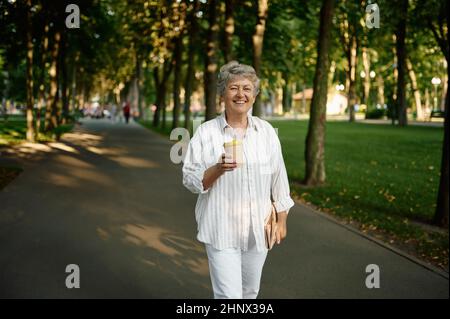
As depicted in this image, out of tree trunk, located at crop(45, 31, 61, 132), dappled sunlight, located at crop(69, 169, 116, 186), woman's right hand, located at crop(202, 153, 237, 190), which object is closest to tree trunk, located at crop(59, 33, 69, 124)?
tree trunk, located at crop(45, 31, 61, 132)

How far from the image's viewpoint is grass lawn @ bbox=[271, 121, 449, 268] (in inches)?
306

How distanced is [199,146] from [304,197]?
8421mm

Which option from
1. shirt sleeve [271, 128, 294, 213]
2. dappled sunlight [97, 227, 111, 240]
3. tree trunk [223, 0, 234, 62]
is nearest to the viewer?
shirt sleeve [271, 128, 294, 213]

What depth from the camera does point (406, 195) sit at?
11.3 meters

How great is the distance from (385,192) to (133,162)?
768cm

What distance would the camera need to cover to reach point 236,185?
9.06 feet

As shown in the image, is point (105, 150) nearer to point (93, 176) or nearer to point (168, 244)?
point (93, 176)

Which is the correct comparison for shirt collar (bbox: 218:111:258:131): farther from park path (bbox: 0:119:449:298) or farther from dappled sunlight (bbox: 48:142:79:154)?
dappled sunlight (bbox: 48:142:79:154)

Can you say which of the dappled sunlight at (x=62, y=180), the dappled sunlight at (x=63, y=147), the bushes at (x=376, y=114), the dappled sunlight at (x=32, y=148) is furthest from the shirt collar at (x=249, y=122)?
the bushes at (x=376, y=114)

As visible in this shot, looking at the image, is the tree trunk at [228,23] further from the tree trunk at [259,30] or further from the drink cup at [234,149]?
the drink cup at [234,149]

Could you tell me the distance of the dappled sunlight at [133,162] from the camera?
15.2m

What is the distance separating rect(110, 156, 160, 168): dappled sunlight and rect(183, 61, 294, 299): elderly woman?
12.3 meters
